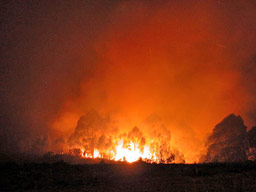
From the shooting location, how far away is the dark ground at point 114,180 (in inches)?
420

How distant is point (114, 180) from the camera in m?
12.4

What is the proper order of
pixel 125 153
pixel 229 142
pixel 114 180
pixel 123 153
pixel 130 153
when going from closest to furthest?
pixel 114 180, pixel 229 142, pixel 130 153, pixel 125 153, pixel 123 153

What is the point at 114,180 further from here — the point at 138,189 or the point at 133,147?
the point at 133,147

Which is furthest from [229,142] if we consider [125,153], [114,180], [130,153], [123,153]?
→ [114,180]

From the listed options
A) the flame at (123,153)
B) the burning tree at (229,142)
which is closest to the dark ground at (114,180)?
the burning tree at (229,142)

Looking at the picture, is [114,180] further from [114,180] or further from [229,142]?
[229,142]

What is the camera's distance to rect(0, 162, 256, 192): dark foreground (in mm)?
10680

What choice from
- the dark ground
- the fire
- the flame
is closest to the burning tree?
the flame

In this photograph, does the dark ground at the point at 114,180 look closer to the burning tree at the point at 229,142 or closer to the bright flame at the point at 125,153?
the burning tree at the point at 229,142

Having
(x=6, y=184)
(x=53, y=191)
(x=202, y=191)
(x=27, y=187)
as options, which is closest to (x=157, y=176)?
(x=202, y=191)

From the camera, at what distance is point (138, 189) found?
10.6 meters

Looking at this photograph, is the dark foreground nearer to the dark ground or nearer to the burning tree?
the dark ground

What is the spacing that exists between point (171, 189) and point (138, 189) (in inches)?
61.0

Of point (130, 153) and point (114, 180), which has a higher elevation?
point (130, 153)
